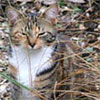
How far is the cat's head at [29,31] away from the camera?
115 inches

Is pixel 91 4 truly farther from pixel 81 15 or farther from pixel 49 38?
pixel 49 38

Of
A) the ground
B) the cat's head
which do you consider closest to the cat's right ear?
the cat's head

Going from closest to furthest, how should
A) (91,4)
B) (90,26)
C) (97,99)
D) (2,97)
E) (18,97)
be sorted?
(97,99), (18,97), (2,97), (90,26), (91,4)

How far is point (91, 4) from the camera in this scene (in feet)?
17.1

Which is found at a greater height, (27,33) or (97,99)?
(27,33)

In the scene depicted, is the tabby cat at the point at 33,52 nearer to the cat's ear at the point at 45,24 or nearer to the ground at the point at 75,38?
the cat's ear at the point at 45,24

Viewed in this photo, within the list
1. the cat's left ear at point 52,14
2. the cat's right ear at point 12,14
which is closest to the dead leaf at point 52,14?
the cat's left ear at point 52,14

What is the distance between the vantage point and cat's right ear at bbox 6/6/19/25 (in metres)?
3.00

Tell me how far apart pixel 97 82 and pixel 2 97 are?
989mm

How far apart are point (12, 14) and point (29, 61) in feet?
1.20

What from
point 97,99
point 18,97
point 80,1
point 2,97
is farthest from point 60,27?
point 97,99

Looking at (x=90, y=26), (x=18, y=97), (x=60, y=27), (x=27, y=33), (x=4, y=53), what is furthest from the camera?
(x=90, y=26)

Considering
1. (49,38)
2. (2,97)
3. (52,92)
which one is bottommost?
(2,97)

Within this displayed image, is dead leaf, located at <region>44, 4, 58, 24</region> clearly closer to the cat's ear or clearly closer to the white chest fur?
the cat's ear
